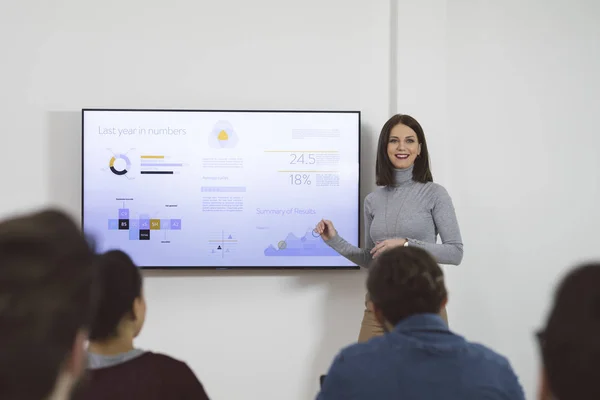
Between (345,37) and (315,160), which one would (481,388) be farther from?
(345,37)

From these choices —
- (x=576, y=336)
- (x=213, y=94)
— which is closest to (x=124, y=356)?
(x=576, y=336)

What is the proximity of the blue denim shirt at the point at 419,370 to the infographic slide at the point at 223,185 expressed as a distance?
201 cm

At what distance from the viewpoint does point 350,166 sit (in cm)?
349

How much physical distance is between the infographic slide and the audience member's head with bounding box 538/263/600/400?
8.91 feet

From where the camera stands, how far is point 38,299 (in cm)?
61

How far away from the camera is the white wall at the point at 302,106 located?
3.53 metres

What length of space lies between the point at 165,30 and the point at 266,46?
60 cm

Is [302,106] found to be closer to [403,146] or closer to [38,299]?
[403,146]

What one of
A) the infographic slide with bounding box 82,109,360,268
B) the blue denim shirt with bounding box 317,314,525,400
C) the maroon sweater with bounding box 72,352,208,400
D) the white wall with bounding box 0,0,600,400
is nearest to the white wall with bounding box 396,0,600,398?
the white wall with bounding box 0,0,600,400

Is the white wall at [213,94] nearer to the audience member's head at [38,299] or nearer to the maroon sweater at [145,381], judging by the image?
the maroon sweater at [145,381]

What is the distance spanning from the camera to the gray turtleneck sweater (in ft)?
10.00

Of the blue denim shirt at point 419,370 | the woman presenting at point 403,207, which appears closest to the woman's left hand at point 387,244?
the woman presenting at point 403,207

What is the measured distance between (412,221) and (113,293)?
1.88m

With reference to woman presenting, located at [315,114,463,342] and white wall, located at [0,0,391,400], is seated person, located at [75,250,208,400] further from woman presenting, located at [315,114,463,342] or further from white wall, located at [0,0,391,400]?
white wall, located at [0,0,391,400]
